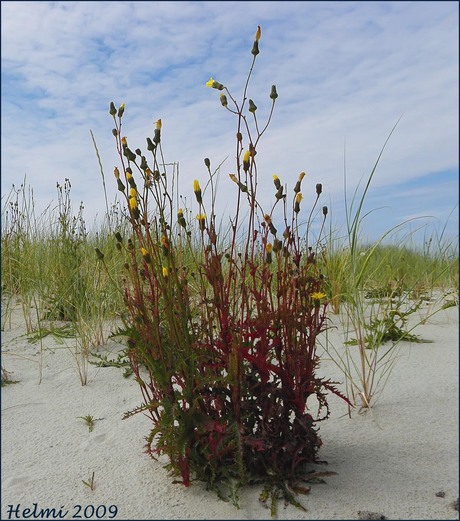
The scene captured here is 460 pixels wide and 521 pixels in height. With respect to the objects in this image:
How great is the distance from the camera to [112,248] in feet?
18.0

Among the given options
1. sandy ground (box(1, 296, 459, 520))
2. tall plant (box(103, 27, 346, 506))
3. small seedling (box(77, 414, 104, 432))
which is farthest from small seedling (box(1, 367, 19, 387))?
tall plant (box(103, 27, 346, 506))

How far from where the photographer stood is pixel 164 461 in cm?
239

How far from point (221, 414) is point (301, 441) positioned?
34 centimetres

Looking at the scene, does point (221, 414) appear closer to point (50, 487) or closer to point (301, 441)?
point (301, 441)

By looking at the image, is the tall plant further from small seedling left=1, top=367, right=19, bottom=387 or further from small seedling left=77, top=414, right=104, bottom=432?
small seedling left=1, top=367, right=19, bottom=387

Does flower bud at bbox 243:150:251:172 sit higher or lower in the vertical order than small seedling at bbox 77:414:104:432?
higher

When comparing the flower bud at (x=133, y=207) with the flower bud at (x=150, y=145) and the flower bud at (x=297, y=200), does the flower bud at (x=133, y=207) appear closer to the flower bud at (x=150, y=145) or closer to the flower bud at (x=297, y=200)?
the flower bud at (x=150, y=145)

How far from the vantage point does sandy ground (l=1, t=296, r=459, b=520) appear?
1992mm

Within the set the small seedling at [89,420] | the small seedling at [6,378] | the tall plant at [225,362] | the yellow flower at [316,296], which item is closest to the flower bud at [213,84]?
the tall plant at [225,362]

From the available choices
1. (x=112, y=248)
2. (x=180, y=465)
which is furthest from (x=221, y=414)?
(x=112, y=248)

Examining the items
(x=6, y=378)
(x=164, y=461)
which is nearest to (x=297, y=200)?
(x=164, y=461)

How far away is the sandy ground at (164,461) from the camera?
78.4 inches

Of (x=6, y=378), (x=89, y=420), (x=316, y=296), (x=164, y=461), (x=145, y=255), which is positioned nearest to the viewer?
(x=145, y=255)

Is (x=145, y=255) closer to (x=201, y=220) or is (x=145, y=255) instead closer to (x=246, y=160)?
(x=201, y=220)
